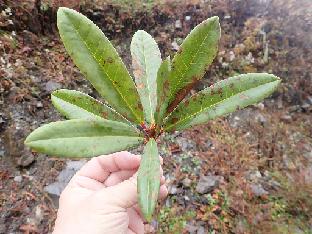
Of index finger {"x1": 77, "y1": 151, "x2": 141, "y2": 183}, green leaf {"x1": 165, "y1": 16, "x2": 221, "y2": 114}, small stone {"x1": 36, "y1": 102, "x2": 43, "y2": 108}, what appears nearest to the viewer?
green leaf {"x1": 165, "y1": 16, "x2": 221, "y2": 114}

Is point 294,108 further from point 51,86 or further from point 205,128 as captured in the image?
point 51,86

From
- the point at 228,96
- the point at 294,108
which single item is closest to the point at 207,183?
the point at 294,108

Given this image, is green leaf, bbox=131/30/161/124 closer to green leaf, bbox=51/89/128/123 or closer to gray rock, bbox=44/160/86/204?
green leaf, bbox=51/89/128/123

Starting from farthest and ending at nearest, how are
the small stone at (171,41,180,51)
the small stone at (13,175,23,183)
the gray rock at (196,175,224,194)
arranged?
the small stone at (171,41,180,51) → the gray rock at (196,175,224,194) → the small stone at (13,175,23,183)

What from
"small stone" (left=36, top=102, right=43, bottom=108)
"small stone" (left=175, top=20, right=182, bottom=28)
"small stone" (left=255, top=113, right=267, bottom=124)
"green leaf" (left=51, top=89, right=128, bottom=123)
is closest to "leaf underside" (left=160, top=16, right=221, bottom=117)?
"green leaf" (left=51, top=89, right=128, bottom=123)

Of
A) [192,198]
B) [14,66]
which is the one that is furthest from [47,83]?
[192,198]

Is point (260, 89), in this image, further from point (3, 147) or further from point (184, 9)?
point (184, 9)

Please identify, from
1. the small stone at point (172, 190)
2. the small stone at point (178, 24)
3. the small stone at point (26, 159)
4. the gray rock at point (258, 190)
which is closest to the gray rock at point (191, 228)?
the small stone at point (172, 190)
